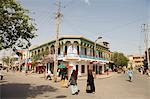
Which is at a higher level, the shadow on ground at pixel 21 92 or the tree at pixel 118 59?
the tree at pixel 118 59

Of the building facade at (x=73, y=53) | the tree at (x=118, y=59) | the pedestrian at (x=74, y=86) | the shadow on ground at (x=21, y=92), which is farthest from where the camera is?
the tree at (x=118, y=59)

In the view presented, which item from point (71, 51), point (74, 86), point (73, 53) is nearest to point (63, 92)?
point (74, 86)

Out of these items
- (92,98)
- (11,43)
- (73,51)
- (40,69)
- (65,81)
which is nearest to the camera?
(92,98)

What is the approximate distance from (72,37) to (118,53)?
5555 centimetres

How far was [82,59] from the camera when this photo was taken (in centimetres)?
4788

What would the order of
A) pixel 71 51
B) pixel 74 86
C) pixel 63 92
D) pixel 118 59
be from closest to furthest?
1. pixel 74 86
2. pixel 63 92
3. pixel 71 51
4. pixel 118 59

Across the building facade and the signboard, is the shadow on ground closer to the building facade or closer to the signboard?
the building facade

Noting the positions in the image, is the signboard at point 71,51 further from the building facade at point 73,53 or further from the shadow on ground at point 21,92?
the shadow on ground at point 21,92

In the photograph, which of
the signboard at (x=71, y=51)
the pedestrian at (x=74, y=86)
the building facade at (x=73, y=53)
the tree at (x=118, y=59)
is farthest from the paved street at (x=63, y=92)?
the tree at (x=118, y=59)

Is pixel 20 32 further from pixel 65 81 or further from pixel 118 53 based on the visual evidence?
pixel 118 53

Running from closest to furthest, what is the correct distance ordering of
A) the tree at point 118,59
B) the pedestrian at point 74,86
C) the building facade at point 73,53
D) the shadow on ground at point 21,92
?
the shadow on ground at point 21,92 → the pedestrian at point 74,86 → the building facade at point 73,53 → the tree at point 118,59

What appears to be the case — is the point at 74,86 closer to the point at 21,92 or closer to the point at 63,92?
the point at 63,92

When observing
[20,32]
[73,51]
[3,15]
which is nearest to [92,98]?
[20,32]

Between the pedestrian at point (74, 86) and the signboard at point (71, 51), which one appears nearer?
the pedestrian at point (74, 86)
